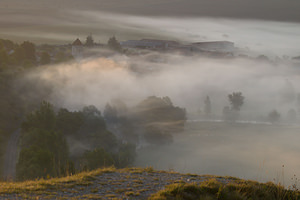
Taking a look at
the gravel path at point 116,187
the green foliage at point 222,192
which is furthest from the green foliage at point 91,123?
the green foliage at point 222,192

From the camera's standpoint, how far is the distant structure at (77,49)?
5699 inches

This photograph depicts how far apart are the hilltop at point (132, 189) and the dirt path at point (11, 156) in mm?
26715

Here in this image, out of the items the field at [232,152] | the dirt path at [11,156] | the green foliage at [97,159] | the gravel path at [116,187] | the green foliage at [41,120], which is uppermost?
the gravel path at [116,187]

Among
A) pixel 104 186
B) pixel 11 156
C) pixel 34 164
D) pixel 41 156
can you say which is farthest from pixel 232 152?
pixel 104 186

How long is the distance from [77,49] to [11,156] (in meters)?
111

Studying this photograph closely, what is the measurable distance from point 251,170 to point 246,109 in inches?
4580

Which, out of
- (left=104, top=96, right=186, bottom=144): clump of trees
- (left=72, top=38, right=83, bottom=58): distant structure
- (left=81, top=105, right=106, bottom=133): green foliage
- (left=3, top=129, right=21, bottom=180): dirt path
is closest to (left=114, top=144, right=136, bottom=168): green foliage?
(left=81, top=105, right=106, bottom=133): green foliage

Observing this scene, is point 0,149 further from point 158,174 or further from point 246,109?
point 246,109

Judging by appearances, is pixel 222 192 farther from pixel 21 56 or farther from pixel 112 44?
pixel 112 44

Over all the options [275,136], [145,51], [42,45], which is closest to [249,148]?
[275,136]

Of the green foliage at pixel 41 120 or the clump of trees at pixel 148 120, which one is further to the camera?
the clump of trees at pixel 148 120

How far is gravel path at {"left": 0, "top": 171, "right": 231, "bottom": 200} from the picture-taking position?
10.2 metres

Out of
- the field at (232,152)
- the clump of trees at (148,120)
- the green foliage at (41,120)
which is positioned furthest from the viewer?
the clump of trees at (148,120)

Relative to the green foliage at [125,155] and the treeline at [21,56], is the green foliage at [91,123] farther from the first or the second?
the treeline at [21,56]
